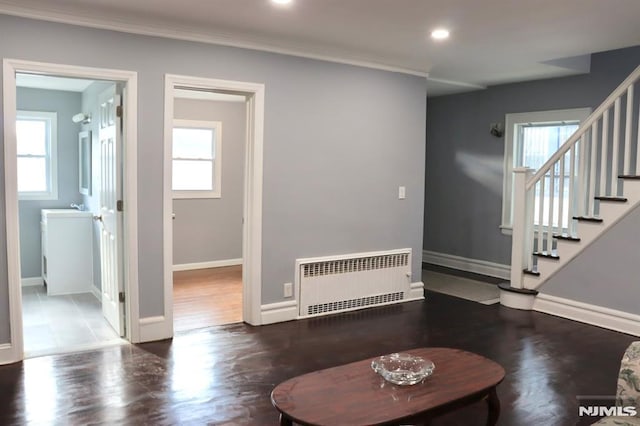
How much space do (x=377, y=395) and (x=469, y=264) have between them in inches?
209

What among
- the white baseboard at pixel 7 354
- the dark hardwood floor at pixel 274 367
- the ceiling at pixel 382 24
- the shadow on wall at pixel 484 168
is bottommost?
the dark hardwood floor at pixel 274 367

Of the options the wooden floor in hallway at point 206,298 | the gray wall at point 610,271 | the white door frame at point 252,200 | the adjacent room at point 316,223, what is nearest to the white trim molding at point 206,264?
the wooden floor in hallway at point 206,298

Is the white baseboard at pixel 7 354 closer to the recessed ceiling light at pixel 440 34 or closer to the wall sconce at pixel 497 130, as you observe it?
the recessed ceiling light at pixel 440 34

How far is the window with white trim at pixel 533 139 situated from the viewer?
627 centimetres

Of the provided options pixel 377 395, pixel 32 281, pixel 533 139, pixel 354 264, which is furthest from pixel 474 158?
pixel 32 281

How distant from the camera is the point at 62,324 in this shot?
463cm

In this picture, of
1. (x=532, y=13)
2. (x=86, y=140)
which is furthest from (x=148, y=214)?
(x=532, y=13)

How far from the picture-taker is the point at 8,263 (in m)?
3.64

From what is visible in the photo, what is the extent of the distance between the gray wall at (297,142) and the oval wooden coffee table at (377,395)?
2.18 m

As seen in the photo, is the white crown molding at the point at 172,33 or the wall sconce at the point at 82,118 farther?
the wall sconce at the point at 82,118

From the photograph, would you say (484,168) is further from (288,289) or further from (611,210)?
(288,289)

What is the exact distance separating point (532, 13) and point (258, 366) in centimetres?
308

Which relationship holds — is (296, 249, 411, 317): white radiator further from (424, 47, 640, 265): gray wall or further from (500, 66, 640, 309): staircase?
(424, 47, 640, 265): gray wall

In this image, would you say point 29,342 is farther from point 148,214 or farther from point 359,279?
point 359,279
